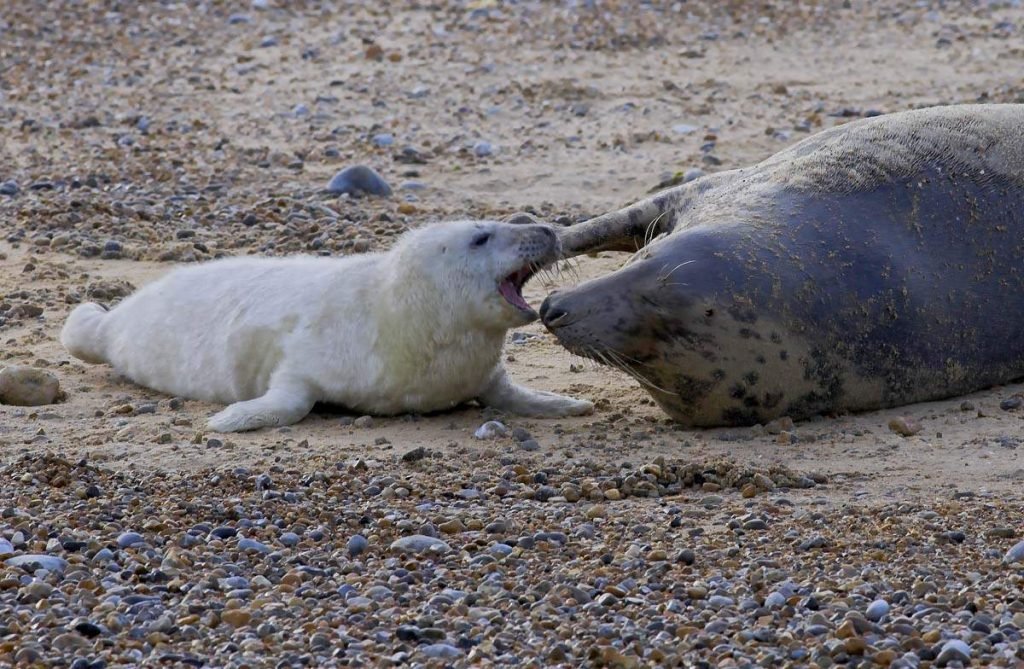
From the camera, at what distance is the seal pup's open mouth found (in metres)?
5.65

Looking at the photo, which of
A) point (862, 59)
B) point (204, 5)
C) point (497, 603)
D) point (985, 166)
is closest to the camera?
point (497, 603)

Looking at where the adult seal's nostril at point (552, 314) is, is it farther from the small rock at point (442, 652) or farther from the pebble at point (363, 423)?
the small rock at point (442, 652)

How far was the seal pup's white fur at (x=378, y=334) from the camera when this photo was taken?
5.63 meters

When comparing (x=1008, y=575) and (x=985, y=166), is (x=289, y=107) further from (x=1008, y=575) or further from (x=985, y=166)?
(x=1008, y=575)

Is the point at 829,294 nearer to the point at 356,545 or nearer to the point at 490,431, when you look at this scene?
the point at 490,431

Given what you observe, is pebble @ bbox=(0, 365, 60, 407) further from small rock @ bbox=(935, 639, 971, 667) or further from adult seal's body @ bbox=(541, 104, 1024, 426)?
small rock @ bbox=(935, 639, 971, 667)

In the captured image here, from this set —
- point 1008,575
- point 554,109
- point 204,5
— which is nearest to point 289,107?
point 554,109

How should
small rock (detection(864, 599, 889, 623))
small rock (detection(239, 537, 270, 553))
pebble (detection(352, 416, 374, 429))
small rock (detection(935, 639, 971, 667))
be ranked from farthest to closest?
pebble (detection(352, 416, 374, 429)), small rock (detection(239, 537, 270, 553)), small rock (detection(864, 599, 889, 623)), small rock (detection(935, 639, 971, 667))

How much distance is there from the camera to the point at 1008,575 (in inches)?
157

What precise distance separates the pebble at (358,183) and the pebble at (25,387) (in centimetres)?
311

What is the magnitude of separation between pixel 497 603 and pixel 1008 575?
119 centimetres

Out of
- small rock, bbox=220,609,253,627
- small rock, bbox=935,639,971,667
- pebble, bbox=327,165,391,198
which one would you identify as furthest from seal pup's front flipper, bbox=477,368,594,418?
pebble, bbox=327,165,391,198

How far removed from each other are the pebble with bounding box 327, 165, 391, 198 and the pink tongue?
3223 millimetres

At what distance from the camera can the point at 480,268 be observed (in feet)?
18.5
